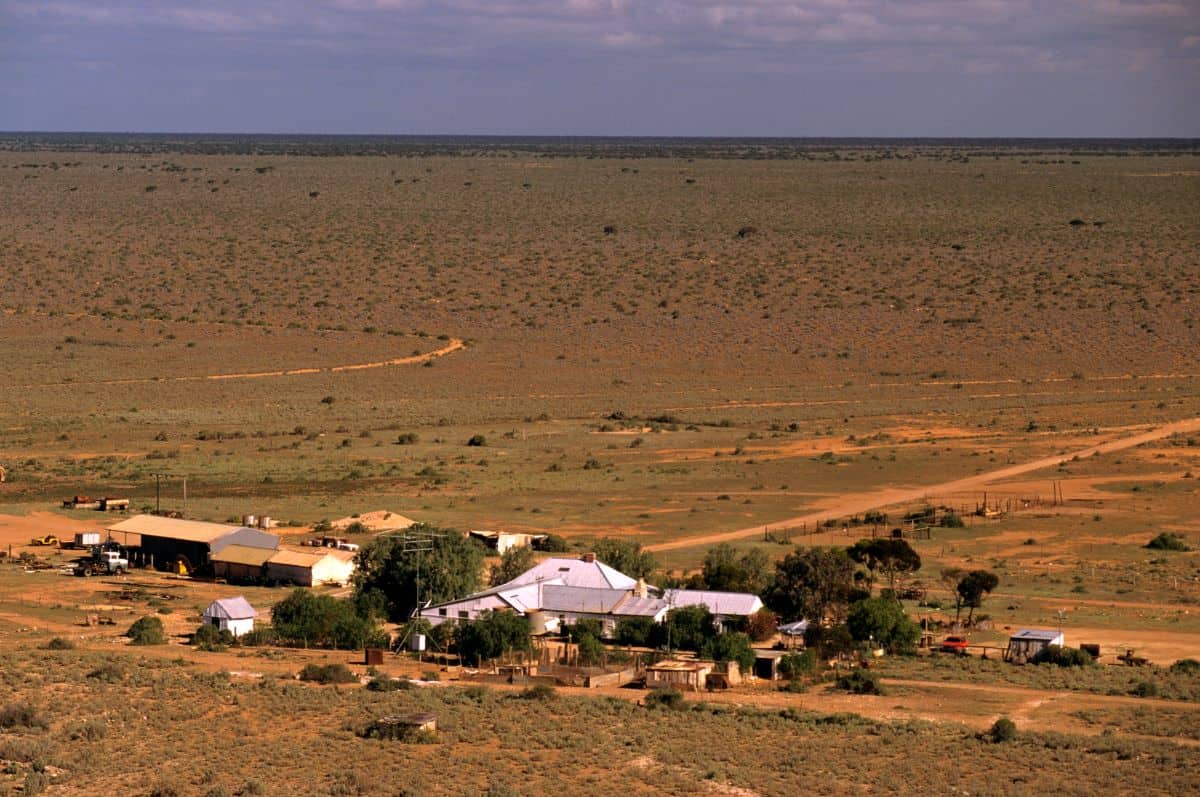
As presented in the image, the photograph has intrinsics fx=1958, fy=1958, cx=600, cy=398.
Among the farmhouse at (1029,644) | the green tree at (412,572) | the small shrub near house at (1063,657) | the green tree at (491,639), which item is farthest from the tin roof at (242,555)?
the small shrub near house at (1063,657)

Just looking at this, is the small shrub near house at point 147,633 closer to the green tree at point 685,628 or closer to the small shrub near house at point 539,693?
the small shrub near house at point 539,693

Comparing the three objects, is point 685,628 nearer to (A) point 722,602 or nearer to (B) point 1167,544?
(A) point 722,602

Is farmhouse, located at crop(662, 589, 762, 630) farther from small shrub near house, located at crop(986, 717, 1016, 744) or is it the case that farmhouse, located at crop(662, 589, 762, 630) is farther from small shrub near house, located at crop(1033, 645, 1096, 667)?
small shrub near house, located at crop(986, 717, 1016, 744)

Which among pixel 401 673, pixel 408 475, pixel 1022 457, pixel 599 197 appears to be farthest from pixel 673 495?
pixel 599 197

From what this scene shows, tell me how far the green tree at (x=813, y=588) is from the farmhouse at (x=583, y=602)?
83 cm

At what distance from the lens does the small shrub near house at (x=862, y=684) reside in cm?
3569

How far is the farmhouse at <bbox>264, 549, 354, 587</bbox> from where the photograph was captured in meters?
46.0

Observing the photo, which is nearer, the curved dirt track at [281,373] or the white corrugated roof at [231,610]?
the white corrugated roof at [231,610]

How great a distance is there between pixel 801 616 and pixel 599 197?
437 feet

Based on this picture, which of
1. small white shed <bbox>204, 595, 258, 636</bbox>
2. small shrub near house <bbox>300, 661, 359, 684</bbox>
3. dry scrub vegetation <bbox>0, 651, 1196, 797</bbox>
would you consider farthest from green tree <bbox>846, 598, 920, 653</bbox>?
small white shed <bbox>204, 595, 258, 636</bbox>

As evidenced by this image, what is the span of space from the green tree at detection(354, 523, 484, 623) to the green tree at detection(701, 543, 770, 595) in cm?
520

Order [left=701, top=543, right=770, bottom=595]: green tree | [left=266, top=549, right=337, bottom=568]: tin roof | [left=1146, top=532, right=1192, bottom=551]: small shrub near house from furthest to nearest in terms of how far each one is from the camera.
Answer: [left=1146, top=532, right=1192, bottom=551]: small shrub near house, [left=266, top=549, right=337, bottom=568]: tin roof, [left=701, top=543, right=770, bottom=595]: green tree

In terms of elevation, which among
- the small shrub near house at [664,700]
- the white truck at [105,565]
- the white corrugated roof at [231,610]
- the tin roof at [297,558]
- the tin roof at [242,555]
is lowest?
the white truck at [105,565]

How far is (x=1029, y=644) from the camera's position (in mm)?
38188
